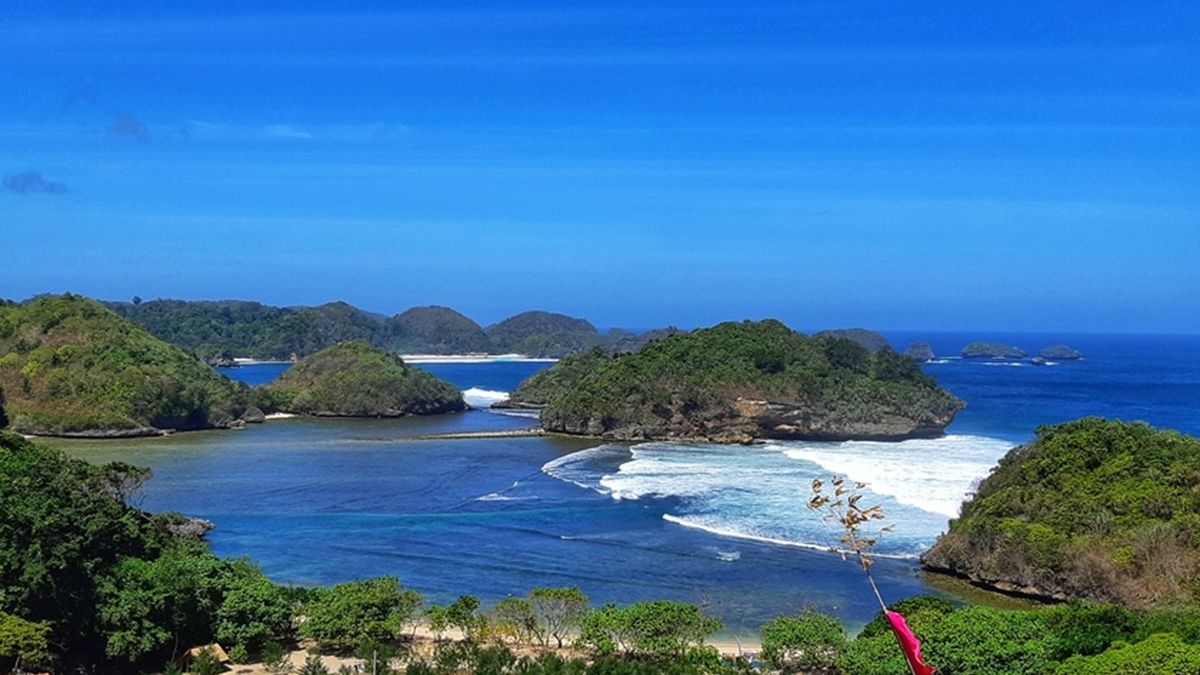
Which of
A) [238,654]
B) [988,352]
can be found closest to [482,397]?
[238,654]

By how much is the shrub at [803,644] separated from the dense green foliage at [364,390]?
233 feet

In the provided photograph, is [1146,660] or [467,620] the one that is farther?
[467,620]

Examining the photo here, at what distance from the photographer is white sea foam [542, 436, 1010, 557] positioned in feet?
121

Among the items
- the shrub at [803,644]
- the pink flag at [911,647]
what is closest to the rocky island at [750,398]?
the shrub at [803,644]

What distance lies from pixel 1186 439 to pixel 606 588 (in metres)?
19.6

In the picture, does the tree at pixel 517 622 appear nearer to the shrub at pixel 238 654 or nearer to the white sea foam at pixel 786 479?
the shrub at pixel 238 654

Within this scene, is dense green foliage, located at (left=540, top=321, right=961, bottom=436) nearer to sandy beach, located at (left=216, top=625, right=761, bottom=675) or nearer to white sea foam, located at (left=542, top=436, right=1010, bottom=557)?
white sea foam, located at (left=542, top=436, right=1010, bottom=557)

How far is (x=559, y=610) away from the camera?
23016mm

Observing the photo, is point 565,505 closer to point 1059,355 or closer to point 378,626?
A: point 378,626

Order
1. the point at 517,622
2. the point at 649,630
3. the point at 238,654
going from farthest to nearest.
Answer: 1. the point at 517,622
2. the point at 649,630
3. the point at 238,654

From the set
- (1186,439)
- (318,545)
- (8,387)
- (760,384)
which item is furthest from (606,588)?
(8,387)

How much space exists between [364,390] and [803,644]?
72.0 meters

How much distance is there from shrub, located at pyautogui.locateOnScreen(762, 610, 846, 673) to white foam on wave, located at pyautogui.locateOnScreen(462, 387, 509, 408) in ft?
255

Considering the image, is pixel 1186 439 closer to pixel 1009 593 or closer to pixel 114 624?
pixel 1009 593
